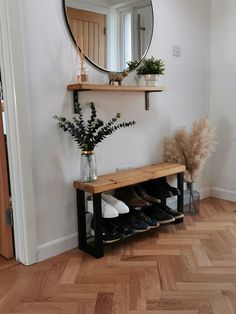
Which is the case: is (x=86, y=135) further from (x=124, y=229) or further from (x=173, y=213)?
(x=173, y=213)

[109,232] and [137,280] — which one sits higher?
[109,232]

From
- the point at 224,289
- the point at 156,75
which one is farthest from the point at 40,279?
the point at 156,75

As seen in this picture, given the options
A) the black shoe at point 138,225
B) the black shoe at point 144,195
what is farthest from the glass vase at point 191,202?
the black shoe at point 138,225

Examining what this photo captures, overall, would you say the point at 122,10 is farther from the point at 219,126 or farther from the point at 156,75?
the point at 219,126

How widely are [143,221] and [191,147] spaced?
2.82 ft

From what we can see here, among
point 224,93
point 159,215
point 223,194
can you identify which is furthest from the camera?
point 223,194

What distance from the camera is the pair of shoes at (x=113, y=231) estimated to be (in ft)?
7.21

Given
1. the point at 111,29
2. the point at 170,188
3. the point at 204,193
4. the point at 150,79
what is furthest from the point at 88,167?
the point at 204,193

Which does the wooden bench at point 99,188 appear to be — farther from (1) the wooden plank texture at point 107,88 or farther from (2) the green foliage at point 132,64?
(2) the green foliage at point 132,64

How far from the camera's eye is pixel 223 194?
11.1ft

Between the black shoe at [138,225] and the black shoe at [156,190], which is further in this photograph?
the black shoe at [156,190]

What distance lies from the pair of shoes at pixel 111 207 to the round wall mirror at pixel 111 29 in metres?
0.95

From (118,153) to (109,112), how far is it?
33 centimetres

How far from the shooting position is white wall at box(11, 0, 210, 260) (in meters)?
2.03
